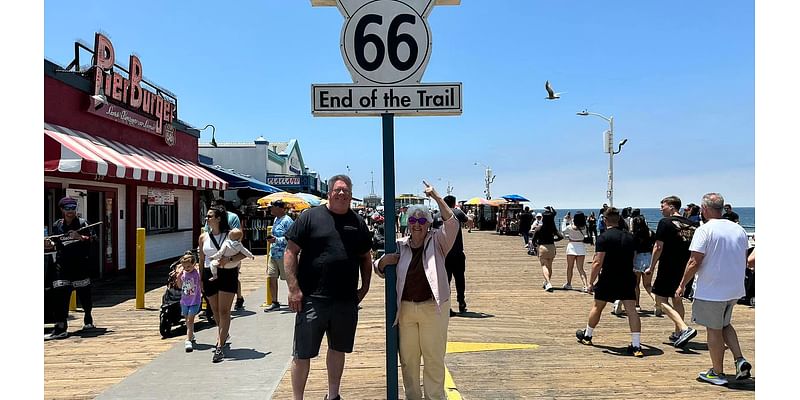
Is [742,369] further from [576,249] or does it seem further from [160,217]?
[160,217]

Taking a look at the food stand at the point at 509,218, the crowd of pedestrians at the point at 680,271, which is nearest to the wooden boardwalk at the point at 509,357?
the crowd of pedestrians at the point at 680,271

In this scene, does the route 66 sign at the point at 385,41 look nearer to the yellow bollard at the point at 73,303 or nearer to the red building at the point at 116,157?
the red building at the point at 116,157

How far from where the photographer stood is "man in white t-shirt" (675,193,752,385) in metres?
5.17

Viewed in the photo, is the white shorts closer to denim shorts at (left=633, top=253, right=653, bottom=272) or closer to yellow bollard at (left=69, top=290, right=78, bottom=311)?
denim shorts at (left=633, top=253, right=653, bottom=272)

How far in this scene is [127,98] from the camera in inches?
551

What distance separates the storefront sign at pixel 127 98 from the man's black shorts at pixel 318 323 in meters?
10.4

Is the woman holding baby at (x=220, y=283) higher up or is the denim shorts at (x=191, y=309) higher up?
the woman holding baby at (x=220, y=283)

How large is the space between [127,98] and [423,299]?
1261cm

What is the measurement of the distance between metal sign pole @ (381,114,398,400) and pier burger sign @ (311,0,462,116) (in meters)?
0.16

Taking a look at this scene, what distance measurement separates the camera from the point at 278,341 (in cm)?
683

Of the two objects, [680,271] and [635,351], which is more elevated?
[680,271]

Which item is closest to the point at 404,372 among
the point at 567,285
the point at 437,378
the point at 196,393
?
the point at 437,378

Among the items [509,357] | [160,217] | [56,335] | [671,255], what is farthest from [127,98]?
[671,255]

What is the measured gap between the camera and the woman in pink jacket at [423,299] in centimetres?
415
